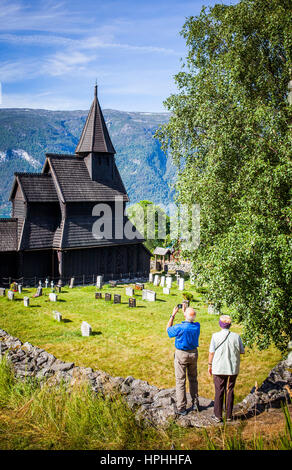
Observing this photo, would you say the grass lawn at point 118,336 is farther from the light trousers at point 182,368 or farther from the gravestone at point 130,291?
the light trousers at point 182,368

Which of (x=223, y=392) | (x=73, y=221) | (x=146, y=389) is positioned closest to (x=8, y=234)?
(x=73, y=221)

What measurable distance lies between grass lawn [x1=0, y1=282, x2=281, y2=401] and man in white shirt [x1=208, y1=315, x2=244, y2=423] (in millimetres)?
3739

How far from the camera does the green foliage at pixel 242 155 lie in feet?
36.3

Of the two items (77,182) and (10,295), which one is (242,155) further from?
(77,182)

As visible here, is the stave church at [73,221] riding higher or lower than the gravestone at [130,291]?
higher

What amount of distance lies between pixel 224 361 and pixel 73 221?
24.7 metres

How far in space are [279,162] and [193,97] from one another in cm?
661

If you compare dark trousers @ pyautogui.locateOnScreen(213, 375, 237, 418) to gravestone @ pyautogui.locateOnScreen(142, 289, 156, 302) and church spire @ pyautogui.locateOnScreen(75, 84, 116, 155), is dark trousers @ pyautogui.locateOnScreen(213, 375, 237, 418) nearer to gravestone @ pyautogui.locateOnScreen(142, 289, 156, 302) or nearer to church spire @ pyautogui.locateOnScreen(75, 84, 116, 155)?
gravestone @ pyautogui.locateOnScreen(142, 289, 156, 302)

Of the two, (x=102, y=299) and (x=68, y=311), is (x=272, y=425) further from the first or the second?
(x=102, y=299)

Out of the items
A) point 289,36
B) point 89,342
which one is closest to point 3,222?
point 89,342

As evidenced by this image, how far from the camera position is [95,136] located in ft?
112

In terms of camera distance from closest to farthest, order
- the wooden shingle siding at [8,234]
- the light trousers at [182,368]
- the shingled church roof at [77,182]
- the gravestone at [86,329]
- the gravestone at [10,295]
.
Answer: the light trousers at [182,368]
the gravestone at [86,329]
the gravestone at [10,295]
the wooden shingle siding at [8,234]
the shingled church roof at [77,182]

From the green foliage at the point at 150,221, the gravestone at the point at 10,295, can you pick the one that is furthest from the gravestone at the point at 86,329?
the green foliage at the point at 150,221

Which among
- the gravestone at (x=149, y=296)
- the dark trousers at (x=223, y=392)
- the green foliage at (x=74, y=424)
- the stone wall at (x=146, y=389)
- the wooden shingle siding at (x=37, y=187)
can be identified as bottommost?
the gravestone at (x=149, y=296)
